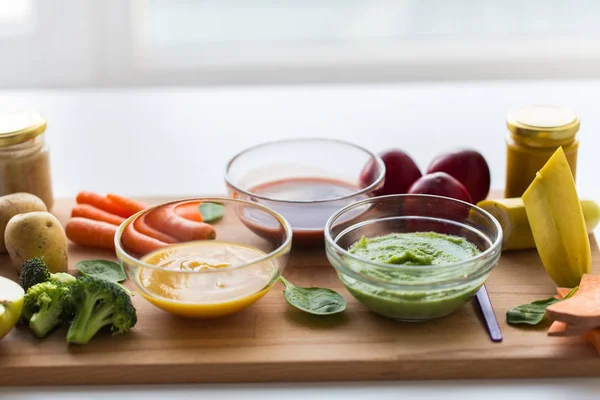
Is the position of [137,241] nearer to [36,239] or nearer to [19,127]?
[36,239]

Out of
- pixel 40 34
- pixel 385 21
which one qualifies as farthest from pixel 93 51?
pixel 385 21

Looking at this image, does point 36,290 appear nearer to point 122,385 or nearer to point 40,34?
point 122,385

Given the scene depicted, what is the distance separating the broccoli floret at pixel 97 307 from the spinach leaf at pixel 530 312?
934mm

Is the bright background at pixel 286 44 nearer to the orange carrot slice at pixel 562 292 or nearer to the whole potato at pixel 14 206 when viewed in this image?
the whole potato at pixel 14 206

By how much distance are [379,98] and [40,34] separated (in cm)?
185

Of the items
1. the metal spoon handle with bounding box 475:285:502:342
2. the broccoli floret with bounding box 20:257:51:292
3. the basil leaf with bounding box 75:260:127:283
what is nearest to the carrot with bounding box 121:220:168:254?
the basil leaf with bounding box 75:260:127:283

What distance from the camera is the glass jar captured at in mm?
2736

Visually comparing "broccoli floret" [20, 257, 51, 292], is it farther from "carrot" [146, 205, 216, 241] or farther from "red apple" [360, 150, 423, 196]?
"red apple" [360, 150, 423, 196]

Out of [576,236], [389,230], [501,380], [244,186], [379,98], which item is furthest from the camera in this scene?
[379,98]

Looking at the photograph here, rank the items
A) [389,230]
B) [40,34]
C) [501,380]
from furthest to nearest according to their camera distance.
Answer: [40,34] → [389,230] → [501,380]

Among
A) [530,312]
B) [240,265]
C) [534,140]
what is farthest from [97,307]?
[534,140]

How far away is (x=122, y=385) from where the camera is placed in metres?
2.10

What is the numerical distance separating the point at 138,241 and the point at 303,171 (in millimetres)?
738

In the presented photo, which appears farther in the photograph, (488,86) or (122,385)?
(488,86)
